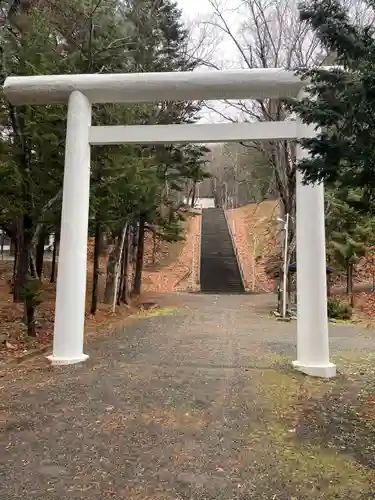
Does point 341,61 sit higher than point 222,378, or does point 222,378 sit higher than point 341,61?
point 341,61

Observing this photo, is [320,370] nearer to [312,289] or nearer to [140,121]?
[312,289]

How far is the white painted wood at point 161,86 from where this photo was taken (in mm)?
6551

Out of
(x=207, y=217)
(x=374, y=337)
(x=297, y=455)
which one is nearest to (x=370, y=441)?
(x=297, y=455)

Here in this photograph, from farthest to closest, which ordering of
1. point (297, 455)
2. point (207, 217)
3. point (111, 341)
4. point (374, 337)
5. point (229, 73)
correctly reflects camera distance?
point (207, 217) < point (374, 337) < point (111, 341) < point (229, 73) < point (297, 455)

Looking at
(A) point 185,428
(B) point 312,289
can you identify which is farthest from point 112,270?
(A) point 185,428

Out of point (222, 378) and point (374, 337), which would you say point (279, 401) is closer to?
point (222, 378)

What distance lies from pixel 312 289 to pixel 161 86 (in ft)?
12.2

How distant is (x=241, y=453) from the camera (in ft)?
11.7

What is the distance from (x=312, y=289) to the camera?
20.7 ft

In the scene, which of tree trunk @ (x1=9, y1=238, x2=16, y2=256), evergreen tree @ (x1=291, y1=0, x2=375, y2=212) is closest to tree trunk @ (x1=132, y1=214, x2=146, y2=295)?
tree trunk @ (x1=9, y1=238, x2=16, y2=256)

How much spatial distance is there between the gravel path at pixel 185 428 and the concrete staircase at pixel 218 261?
14.8 metres

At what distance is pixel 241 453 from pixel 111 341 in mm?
5626

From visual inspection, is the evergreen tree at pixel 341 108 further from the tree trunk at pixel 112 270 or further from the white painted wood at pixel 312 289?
the tree trunk at pixel 112 270

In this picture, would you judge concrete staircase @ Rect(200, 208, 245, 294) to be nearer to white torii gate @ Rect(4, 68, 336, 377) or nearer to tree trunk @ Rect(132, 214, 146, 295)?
tree trunk @ Rect(132, 214, 146, 295)
